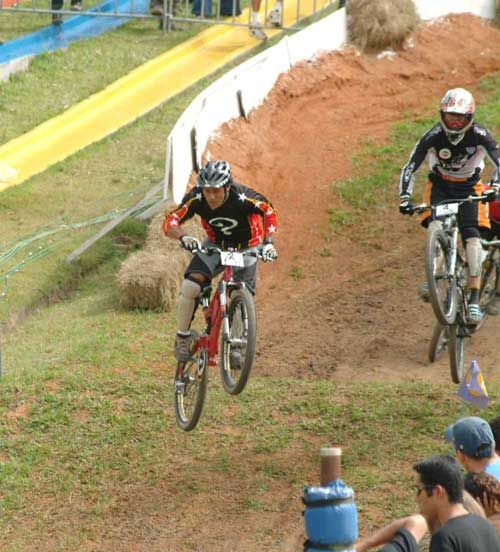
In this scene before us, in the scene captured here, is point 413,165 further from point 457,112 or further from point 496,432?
point 496,432

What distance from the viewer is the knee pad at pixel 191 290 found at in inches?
419

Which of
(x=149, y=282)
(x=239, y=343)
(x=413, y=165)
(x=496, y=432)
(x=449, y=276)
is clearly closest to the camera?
(x=496, y=432)

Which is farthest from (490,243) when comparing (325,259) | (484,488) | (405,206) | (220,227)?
(484,488)

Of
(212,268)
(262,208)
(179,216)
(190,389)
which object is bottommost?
(190,389)

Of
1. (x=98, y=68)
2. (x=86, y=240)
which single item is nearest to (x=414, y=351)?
(x=86, y=240)

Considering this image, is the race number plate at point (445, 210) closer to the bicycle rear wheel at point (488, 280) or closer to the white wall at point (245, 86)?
the bicycle rear wheel at point (488, 280)

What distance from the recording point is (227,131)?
1786cm

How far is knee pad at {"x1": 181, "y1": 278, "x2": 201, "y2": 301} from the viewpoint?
1063 centimetres

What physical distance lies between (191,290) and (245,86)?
8.46 meters

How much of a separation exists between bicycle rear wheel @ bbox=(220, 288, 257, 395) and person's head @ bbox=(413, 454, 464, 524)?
3.80m

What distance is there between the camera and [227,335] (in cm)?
1020

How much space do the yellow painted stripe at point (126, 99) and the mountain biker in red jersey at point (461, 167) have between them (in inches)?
318

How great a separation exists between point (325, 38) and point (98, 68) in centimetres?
423

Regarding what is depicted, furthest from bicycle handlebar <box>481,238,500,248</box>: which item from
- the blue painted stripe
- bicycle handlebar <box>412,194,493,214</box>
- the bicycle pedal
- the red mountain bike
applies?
the blue painted stripe
